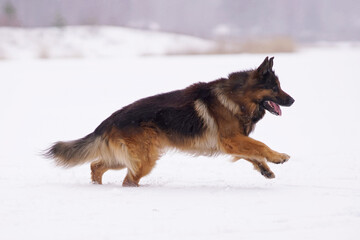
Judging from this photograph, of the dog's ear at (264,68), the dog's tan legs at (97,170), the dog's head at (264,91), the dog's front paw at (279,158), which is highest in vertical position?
the dog's ear at (264,68)

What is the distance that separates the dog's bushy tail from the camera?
5.81 meters

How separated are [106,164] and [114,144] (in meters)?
0.39

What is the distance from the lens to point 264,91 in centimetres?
580

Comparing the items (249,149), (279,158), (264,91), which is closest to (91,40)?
(264,91)

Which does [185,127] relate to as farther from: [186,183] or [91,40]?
[91,40]

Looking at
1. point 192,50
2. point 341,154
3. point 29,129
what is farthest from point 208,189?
point 192,50

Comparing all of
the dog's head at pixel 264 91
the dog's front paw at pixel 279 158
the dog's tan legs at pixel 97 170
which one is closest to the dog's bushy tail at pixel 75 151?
→ the dog's tan legs at pixel 97 170

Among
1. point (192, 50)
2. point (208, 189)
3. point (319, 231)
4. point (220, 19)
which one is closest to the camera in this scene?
point (319, 231)

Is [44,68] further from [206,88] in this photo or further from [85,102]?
[206,88]

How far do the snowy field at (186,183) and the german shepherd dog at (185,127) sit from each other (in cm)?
34

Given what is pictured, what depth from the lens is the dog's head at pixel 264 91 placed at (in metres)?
5.76

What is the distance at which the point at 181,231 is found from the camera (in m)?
3.75

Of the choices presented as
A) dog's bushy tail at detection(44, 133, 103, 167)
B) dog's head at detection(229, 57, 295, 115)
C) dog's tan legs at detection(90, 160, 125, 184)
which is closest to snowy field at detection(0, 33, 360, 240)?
dog's tan legs at detection(90, 160, 125, 184)

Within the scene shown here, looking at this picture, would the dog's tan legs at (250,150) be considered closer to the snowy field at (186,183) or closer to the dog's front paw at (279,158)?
the dog's front paw at (279,158)
